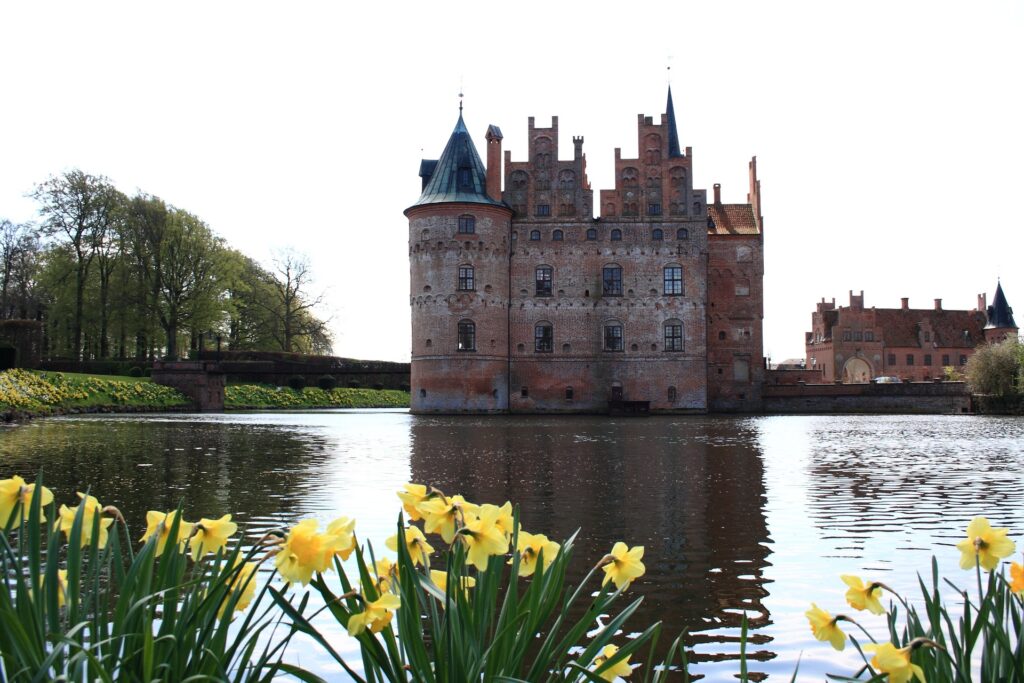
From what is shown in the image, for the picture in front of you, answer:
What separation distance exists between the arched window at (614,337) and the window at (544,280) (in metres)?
3.45

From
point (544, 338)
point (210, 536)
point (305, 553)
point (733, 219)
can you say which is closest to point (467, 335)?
point (544, 338)

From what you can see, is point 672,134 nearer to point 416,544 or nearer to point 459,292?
point 459,292

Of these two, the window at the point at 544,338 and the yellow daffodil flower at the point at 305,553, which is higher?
the window at the point at 544,338

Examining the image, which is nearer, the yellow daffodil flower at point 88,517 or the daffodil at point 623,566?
the yellow daffodil flower at point 88,517

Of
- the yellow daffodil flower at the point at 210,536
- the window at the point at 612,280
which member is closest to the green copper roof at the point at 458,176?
the window at the point at 612,280

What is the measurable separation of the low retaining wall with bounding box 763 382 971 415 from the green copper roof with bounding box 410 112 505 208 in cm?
1874

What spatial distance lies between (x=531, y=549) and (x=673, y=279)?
143ft

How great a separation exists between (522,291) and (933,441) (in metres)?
25.5

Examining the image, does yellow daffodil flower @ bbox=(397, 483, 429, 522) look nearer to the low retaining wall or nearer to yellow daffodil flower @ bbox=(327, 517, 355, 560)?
yellow daffodil flower @ bbox=(327, 517, 355, 560)

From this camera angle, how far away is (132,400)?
4322 cm

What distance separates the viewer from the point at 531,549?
11.0 ft

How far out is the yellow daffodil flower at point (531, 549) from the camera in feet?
10.8

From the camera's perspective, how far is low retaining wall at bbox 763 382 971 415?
163ft

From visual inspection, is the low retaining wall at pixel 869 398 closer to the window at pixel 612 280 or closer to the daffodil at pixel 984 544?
the window at pixel 612 280
